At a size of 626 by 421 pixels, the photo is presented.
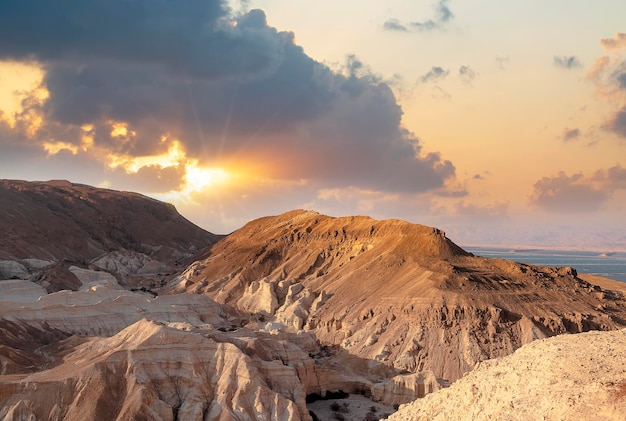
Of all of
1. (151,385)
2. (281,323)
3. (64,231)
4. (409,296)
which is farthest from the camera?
(64,231)

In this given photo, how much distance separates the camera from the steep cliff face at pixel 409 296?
6894 centimetres

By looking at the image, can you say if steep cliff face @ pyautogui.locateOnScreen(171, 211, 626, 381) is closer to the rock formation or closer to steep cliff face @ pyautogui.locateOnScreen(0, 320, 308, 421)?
steep cliff face @ pyautogui.locateOnScreen(0, 320, 308, 421)

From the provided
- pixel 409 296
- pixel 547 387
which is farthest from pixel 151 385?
pixel 409 296

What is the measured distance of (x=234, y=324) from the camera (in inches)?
3556

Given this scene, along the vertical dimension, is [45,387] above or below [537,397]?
below

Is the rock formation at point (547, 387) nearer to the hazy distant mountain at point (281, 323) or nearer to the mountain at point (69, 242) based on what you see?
the hazy distant mountain at point (281, 323)

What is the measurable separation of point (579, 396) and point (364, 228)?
86295 millimetres

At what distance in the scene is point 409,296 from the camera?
77.8 metres

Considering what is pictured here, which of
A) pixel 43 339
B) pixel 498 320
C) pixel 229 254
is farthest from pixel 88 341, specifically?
pixel 229 254

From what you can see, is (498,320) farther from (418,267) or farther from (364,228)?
(364,228)

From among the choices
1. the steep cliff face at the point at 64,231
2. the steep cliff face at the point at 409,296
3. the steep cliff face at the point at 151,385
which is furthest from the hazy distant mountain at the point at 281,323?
the steep cliff face at the point at 64,231

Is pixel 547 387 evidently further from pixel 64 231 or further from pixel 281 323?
pixel 64 231

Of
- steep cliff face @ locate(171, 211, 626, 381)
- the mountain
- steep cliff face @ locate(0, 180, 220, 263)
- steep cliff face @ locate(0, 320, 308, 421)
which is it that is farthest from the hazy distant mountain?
steep cliff face @ locate(0, 180, 220, 263)

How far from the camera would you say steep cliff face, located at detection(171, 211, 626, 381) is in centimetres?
6894
